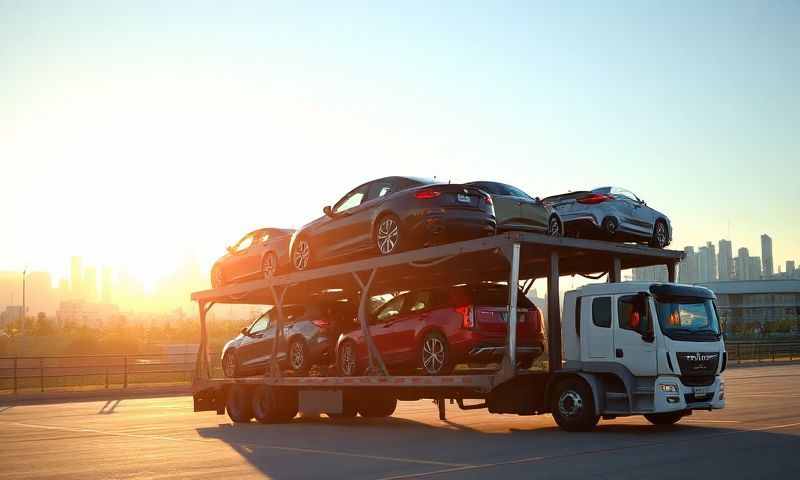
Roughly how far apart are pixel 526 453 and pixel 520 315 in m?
3.48

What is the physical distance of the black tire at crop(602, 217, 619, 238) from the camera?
55.0ft

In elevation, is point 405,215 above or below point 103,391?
above

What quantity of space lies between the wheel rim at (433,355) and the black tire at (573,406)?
5.87 feet

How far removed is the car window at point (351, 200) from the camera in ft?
51.8

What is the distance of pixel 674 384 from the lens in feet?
42.9

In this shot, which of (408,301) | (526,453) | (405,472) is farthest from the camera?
(408,301)

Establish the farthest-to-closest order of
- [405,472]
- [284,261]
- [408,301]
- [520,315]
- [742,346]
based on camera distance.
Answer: [742,346]
[284,261]
[408,301]
[520,315]
[405,472]

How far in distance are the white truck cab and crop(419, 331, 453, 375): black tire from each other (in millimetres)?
1745

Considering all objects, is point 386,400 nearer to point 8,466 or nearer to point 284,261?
point 284,261

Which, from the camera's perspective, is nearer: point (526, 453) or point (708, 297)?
point (526, 453)

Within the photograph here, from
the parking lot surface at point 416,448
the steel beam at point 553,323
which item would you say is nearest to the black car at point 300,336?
the parking lot surface at point 416,448

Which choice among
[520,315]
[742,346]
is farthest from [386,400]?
[742,346]

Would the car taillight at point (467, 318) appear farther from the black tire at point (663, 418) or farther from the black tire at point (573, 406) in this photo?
the black tire at point (663, 418)

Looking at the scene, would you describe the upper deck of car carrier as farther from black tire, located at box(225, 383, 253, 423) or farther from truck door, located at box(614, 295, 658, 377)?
truck door, located at box(614, 295, 658, 377)
